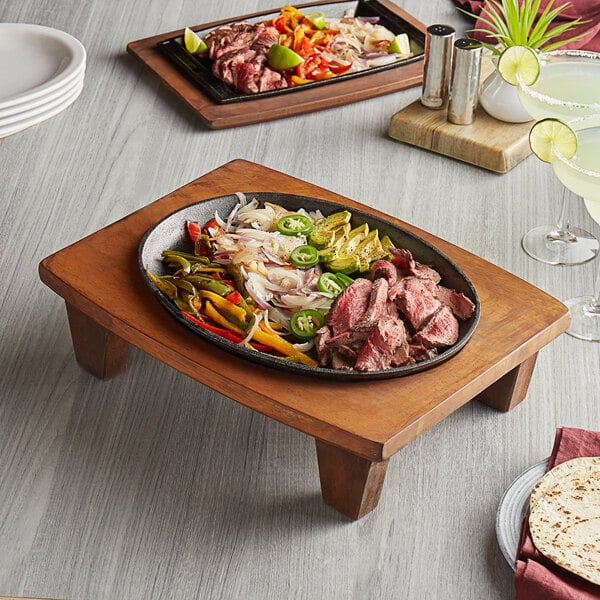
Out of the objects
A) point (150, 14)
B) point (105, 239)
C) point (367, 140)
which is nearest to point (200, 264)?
point (105, 239)

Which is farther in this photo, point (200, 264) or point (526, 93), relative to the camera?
point (526, 93)

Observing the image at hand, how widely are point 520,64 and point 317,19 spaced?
3.58ft

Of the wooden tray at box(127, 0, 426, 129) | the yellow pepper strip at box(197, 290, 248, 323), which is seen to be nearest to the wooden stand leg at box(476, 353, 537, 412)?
the yellow pepper strip at box(197, 290, 248, 323)

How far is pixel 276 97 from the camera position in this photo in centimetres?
306

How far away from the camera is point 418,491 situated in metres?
1.88

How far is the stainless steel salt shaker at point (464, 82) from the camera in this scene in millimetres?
2783

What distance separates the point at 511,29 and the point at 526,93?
20.9 inches

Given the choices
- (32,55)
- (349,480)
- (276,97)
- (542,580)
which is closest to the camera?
(542,580)

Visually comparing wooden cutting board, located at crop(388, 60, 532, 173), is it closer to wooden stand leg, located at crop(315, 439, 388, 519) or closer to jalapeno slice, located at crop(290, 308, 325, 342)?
jalapeno slice, located at crop(290, 308, 325, 342)

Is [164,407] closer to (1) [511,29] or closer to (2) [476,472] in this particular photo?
(2) [476,472]

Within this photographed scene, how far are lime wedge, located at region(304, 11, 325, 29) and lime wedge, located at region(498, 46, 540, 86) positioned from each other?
1052 millimetres

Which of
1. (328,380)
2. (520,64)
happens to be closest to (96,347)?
(328,380)

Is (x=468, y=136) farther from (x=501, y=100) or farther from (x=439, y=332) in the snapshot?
(x=439, y=332)

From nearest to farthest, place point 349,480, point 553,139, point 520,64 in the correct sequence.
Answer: point 349,480 → point 553,139 → point 520,64
